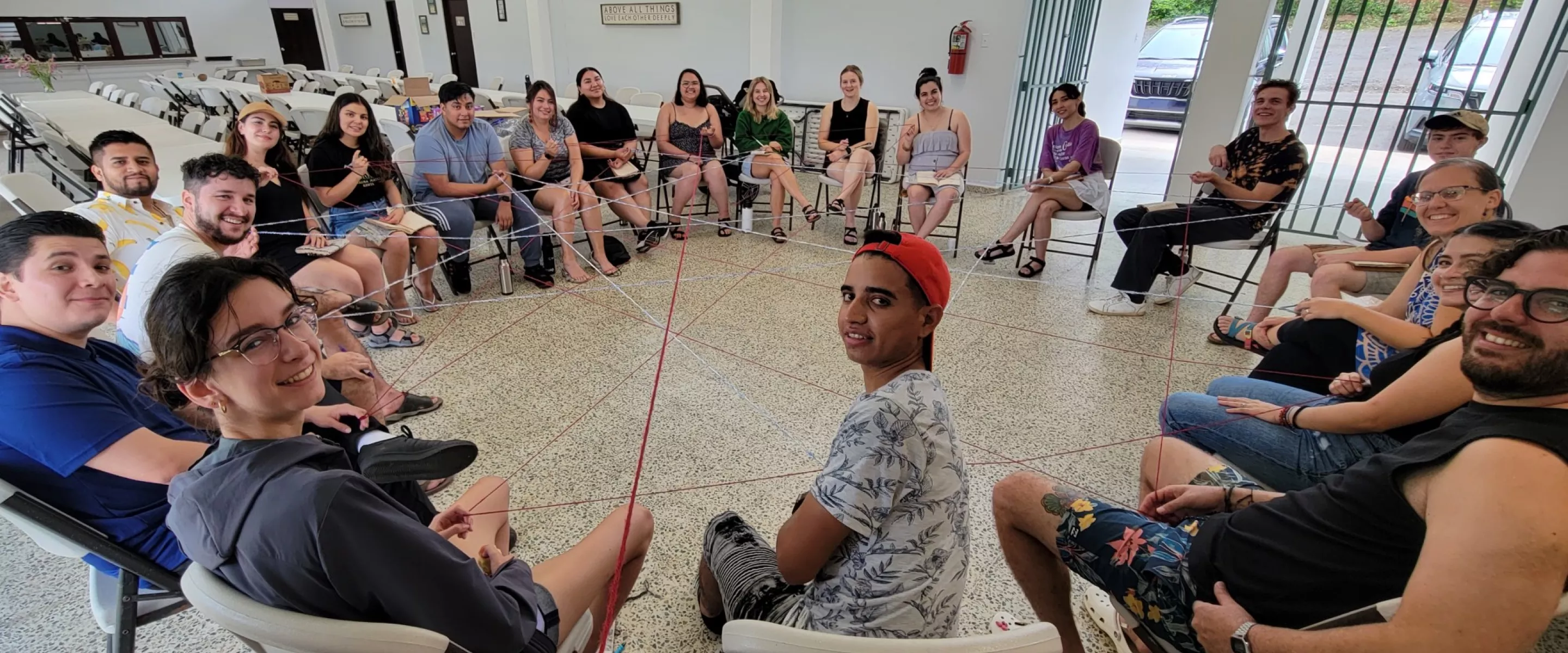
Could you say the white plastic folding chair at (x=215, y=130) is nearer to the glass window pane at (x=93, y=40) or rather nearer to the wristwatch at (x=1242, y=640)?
the wristwatch at (x=1242, y=640)

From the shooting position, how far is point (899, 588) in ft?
3.34

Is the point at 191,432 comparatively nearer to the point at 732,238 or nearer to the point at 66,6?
the point at 732,238

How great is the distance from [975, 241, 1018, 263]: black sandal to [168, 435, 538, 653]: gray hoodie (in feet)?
12.6

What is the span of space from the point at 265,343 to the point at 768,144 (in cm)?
397

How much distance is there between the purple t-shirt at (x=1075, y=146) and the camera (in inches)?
152

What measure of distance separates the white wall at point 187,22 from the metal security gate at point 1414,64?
16.0 metres

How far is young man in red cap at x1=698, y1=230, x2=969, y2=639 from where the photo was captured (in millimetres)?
980

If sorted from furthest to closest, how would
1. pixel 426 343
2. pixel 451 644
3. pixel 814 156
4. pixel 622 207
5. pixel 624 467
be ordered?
1. pixel 814 156
2. pixel 622 207
3. pixel 426 343
4. pixel 624 467
5. pixel 451 644

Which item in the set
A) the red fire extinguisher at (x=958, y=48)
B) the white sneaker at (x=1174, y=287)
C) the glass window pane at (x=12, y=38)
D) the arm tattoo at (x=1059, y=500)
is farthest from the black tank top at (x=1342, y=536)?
the glass window pane at (x=12, y=38)

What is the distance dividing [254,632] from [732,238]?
13.4ft

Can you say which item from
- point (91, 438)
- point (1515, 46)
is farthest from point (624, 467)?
point (1515, 46)

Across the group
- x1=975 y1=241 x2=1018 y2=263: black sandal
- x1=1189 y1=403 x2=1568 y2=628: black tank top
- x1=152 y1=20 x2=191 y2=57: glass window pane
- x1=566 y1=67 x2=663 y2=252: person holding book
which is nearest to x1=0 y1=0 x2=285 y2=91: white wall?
x1=152 y1=20 x2=191 y2=57: glass window pane

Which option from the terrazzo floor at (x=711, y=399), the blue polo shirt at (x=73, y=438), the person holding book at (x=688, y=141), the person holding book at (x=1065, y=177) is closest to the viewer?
the blue polo shirt at (x=73, y=438)

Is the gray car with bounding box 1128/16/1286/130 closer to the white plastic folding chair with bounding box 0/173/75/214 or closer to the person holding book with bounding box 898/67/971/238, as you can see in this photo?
the person holding book with bounding box 898/67/971/238
